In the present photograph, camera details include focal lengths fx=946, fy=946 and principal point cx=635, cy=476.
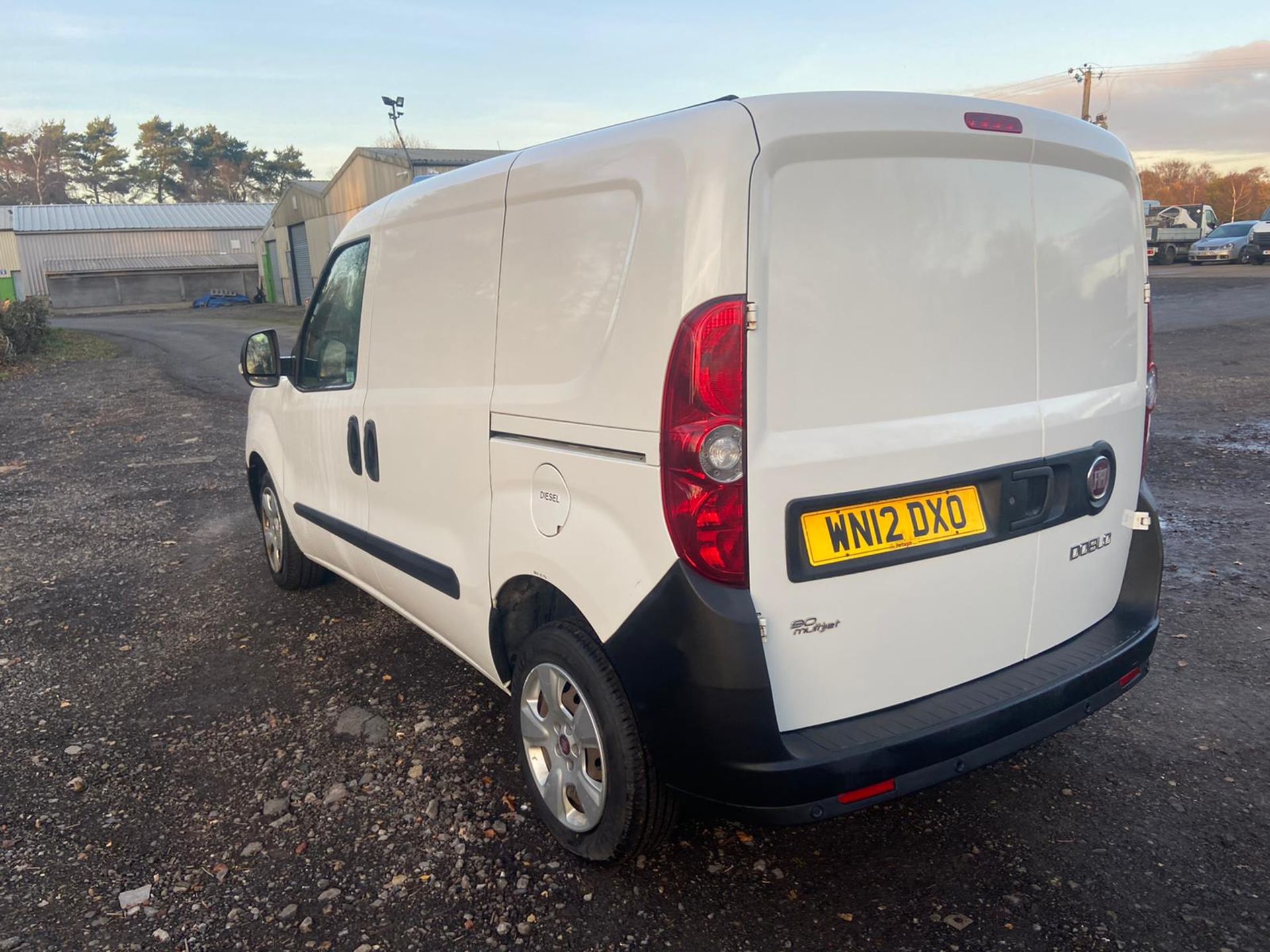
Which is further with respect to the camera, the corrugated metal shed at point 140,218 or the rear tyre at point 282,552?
the corrugated metal shed at point 140,218

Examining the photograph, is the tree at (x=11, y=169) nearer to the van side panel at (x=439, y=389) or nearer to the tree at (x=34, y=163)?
the tree at (x=34, y=163)

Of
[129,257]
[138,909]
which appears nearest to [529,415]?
[138,909]

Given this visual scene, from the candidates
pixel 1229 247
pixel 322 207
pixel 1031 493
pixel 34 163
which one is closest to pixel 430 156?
pixel 322 207

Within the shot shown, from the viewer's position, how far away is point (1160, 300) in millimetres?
20922

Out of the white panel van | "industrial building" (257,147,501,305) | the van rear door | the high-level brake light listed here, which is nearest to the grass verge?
"industrial building" (257,147,501,305)

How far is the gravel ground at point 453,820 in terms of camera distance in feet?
8.26

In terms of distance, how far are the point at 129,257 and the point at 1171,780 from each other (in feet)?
194

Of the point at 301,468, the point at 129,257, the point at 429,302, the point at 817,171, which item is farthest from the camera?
the point at 129,257

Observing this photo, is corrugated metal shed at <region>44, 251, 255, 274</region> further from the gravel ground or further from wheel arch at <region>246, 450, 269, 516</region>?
the gravel ground

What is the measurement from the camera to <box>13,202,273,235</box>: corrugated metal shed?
5166 centimetres

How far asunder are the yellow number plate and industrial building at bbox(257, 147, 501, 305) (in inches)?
776

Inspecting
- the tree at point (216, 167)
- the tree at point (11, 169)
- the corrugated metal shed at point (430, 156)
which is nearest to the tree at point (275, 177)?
the tree at point (216, 167)

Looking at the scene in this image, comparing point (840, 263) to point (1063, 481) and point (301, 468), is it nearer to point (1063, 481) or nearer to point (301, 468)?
point (1063, 481)

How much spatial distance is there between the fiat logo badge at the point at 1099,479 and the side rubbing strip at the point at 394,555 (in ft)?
6.65
